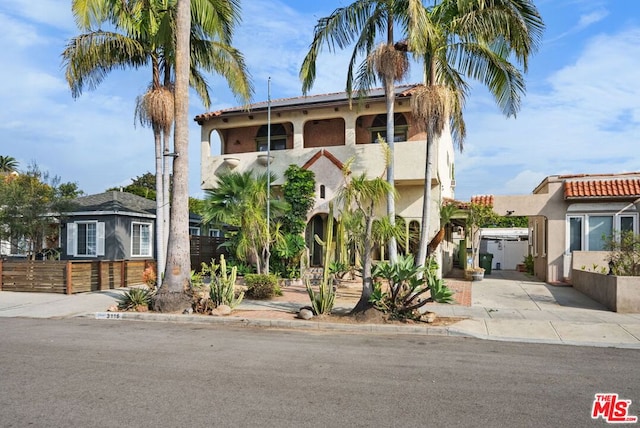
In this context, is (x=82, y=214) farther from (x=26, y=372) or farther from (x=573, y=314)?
(x=573, y=314)

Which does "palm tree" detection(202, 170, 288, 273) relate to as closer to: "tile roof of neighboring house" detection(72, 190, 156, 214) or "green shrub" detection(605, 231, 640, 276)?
"tile roof of neighboring house" detection(72, 190, 156, 214)

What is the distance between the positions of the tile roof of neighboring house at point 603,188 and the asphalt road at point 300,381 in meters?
10.1

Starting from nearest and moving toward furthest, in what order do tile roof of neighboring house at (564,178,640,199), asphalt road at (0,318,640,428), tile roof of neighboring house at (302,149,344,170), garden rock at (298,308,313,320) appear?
asphalt road at (0,318,640,428)
garden rock at (298,308,313,320)
tile roof of neighboring house at (564,178,640,199)
tile roof of neighboring house at (302,149,344,170)

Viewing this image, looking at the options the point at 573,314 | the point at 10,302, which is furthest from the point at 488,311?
the point at 10,302

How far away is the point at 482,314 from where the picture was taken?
11.9 meters

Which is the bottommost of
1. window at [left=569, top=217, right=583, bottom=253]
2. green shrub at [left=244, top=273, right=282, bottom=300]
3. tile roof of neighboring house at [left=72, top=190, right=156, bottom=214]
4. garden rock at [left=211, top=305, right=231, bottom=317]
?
garden rock at [left=211, top=305, right=231, bottom=317]

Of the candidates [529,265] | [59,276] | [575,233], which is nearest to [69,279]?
[59,276]

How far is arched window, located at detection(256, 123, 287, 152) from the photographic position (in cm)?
2283

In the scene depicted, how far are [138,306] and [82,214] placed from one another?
1189 centimetres

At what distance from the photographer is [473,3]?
13.0 m

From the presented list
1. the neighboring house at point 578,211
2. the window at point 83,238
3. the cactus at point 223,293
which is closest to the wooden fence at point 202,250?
the window at point 83,238

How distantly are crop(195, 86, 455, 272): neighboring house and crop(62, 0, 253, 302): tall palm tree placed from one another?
2683 mm

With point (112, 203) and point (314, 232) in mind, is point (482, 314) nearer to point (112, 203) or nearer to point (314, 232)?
point (314, 232)

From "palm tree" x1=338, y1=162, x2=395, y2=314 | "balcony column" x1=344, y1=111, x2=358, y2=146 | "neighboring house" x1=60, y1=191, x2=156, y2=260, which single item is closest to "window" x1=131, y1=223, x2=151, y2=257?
"neighboring house" x1=60, y1=191, x2=156, y2=260
